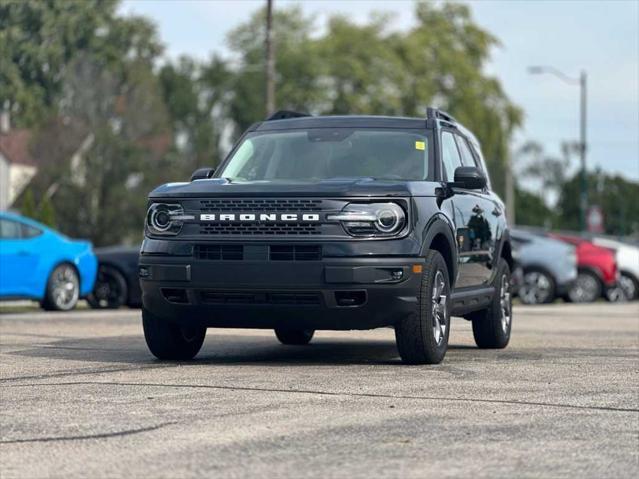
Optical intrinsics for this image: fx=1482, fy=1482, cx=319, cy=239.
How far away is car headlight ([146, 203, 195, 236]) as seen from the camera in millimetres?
10305

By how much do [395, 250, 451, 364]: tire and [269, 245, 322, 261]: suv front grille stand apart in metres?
0.78

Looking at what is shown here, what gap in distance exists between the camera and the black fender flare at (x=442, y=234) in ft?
33.5

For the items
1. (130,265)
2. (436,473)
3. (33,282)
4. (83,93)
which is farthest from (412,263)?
(83,93)

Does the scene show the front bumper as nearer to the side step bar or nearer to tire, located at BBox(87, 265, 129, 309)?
the side step bar

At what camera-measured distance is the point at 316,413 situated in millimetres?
7512

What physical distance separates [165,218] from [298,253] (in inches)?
42.5

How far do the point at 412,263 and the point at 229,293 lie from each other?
1257 mm

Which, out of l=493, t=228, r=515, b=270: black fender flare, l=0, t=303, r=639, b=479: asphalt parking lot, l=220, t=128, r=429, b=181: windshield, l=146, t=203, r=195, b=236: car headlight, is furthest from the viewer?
l=493, t=228, r=515, b=270: black fender flare

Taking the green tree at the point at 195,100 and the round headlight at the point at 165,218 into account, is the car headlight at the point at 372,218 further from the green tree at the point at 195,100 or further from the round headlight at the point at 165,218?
the green tree at the point at 195,100

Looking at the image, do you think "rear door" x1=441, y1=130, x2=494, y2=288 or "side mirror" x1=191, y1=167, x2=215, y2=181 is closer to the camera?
"rear door" x1=441, y1=130, x2=494, y2=288

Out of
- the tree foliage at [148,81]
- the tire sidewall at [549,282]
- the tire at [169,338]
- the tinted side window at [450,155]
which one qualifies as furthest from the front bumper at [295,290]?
the tree foliage at [148,81]

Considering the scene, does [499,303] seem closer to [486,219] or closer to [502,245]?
[502,245]

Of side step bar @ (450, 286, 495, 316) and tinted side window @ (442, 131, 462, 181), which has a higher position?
tinted side window @ (442, 131, 462, 181)

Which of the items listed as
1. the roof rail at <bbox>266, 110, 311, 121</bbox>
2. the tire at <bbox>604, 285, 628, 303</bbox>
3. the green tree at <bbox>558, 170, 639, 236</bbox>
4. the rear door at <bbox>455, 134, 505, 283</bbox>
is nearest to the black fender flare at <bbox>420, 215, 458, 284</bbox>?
the rear door at <bbox>455, 134, 505, 283</bbox>
